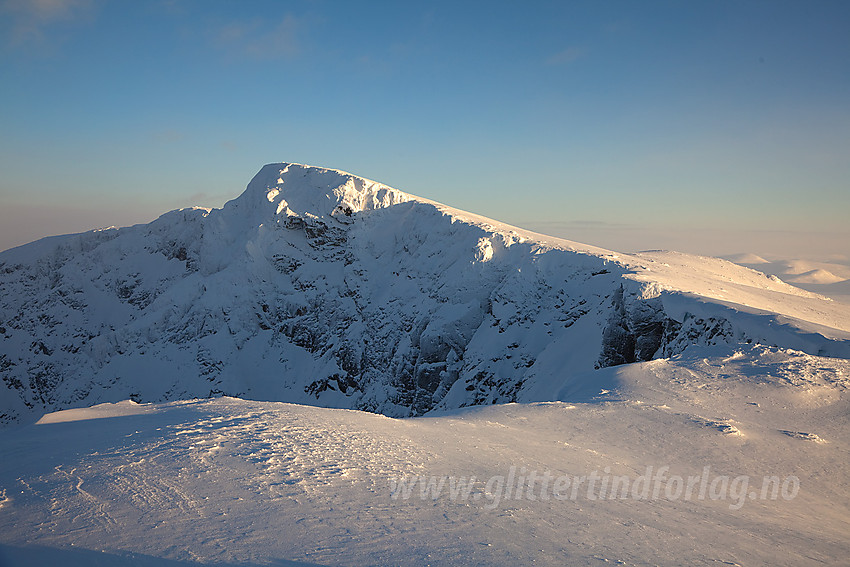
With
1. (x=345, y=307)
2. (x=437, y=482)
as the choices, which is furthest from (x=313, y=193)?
(x=437, y=482)

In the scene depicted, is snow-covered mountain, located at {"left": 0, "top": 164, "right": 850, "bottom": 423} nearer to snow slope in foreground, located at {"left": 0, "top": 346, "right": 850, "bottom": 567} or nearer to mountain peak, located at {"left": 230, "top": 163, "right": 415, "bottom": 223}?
mountain peak, located at {"left": 230, "top": 163, "right": 415, "bottom": 223}

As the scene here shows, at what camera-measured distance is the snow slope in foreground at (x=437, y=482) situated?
5453 mm

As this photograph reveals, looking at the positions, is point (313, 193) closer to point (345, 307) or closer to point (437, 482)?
point (345, 307)

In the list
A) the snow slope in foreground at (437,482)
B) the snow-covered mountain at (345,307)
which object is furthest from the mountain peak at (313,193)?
the snow slope in foreground at (437,482)

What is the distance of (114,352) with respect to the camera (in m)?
53.9

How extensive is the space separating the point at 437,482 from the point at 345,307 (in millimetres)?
43245

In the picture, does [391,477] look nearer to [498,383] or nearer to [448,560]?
[448,560]

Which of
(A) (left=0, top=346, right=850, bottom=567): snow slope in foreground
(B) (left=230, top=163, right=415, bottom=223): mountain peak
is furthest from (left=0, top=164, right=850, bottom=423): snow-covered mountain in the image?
(A) (left=0, top=346, right=850, bottom=567): snow slope in foreground

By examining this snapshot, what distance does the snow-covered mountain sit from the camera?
27.2 meters

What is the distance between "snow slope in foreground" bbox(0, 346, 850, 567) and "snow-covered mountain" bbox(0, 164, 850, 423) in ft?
30.7

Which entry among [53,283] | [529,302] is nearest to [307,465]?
[529,302]

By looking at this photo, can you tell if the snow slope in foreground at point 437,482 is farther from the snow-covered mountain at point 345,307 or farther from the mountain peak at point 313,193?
the mountain peak at point 313,193

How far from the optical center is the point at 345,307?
164 ft

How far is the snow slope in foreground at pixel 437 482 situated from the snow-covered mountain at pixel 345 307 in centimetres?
937
